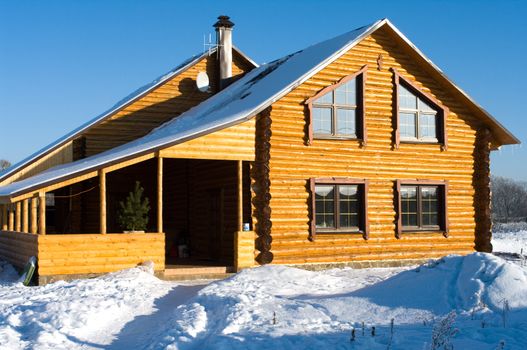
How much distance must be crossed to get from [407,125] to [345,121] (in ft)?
7.24

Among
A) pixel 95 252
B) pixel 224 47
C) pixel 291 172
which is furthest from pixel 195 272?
pixel 224 47

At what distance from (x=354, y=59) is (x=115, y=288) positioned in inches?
389

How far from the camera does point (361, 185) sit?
1855 cm

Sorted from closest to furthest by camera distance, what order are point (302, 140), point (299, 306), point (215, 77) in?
1. point (299, 306)
2. point (302, 140)
3. point (215, 77)

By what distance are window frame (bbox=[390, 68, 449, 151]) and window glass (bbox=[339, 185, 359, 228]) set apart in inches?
79.5

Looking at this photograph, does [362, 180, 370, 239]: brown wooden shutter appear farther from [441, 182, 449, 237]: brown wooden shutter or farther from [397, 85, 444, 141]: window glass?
[441, 182, 449, 237]: brown wooden shutter

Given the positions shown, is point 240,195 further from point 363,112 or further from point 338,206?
point 363,112

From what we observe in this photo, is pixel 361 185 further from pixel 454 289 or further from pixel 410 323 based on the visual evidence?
pixel 410 323

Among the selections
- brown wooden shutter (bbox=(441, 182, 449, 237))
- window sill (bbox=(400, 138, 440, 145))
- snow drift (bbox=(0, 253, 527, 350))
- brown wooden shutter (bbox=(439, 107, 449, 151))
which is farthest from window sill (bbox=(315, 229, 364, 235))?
snow drift (bbox=(0, 253, 527, 350))

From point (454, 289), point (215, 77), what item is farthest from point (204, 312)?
point (215, 77)

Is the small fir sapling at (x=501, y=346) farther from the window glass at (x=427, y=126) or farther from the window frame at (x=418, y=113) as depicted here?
the window glass at (x=427, y=126)

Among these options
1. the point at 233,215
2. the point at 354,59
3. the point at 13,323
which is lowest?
the point at 13,323

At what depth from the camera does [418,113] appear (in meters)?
Answer: 19.6

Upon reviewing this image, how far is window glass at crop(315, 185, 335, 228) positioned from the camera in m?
17.9
